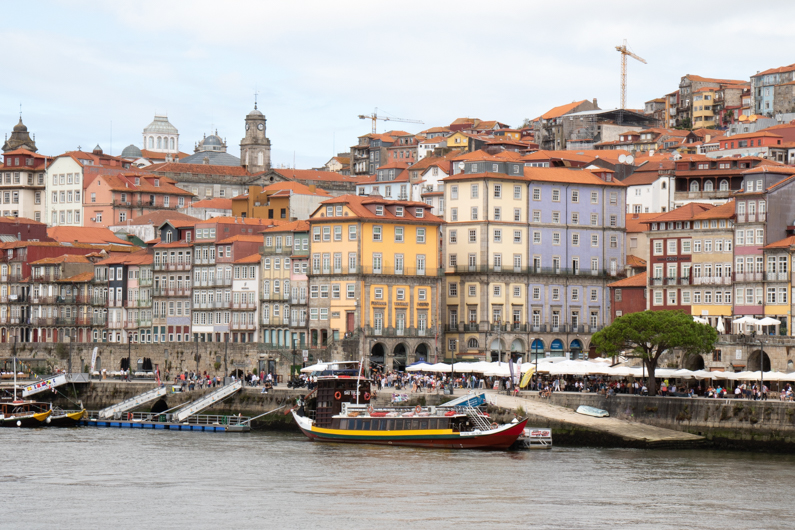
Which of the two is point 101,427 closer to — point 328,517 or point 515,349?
point 515,349

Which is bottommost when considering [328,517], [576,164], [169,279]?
[328,517]

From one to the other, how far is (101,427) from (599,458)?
33.0 metres

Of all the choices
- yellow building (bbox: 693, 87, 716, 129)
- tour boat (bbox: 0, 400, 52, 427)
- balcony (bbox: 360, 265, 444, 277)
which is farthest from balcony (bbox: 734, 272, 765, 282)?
yellow building (bbox: 693, 87, 716, 129)

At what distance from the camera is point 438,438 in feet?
245

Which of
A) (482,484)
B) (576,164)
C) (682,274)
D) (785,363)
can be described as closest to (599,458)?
(482,484)

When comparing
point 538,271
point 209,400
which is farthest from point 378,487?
point 538,271

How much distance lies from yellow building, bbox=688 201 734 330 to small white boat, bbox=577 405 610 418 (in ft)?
69.0

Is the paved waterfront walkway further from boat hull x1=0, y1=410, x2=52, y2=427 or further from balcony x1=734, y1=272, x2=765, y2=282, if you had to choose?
boat hull x1=0, y1=410, x2=52, y2=427

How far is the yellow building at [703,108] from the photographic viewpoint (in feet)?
626

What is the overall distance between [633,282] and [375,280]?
17489mm

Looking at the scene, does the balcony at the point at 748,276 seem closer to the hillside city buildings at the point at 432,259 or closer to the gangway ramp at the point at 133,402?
the hillside city buildings at the point at 432,259

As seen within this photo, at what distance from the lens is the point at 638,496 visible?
57.6m

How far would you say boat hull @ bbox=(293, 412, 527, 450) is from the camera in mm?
73500

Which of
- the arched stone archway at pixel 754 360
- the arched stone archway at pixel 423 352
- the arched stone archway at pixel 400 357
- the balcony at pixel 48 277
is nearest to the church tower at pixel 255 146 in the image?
the balcony at pixel 48 277
